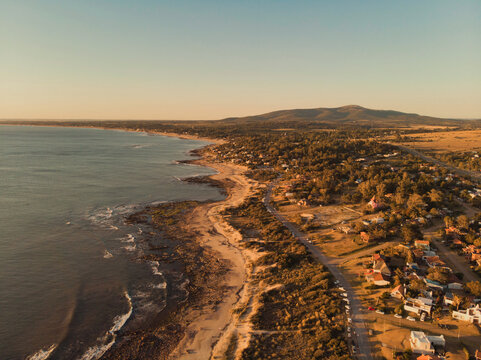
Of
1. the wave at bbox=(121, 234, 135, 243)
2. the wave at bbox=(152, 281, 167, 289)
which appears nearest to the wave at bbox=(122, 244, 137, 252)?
the wave at bbox=(121, 234, 135, 243)

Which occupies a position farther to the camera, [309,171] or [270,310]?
[309,171]

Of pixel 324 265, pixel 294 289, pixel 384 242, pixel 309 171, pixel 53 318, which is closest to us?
pixel 53 318

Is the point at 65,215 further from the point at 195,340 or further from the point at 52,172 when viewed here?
the point at 52,172

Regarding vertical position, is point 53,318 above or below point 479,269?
below

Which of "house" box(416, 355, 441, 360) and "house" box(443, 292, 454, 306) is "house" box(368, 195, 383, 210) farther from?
"house" box(416, 355, 441, 360)

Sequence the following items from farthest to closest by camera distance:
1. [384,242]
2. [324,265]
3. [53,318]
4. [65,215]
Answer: [65,215] → [384,242] → [324,265] → [53,318]

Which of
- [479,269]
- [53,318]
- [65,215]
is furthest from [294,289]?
[65,215]
